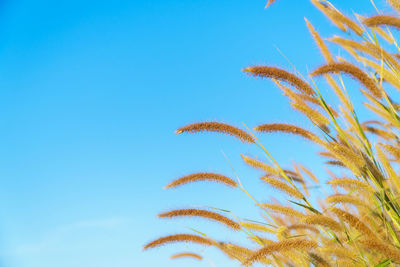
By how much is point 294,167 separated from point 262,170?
0.68 metres

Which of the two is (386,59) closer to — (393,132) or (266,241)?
(393,132)

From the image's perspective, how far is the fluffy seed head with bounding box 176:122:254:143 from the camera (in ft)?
6.81

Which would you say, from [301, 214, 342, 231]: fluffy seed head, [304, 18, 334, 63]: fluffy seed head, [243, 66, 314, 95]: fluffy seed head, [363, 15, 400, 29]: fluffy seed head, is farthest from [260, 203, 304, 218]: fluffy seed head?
[363, 15, 400, 29]: fluffy seed head

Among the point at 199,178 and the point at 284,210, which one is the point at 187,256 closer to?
the point at 199,178

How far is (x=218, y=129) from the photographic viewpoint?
2146 millimetres

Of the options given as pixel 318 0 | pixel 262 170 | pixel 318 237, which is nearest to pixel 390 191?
pixel 318 237

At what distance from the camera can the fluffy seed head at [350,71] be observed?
184cm

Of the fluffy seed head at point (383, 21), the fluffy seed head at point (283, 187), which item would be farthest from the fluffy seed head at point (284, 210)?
the fluffy seed head at point (383, 21)

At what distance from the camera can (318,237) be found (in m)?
2.06

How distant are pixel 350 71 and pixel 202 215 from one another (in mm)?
1142

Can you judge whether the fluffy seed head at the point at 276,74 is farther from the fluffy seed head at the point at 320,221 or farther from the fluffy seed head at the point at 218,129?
the fluffy seed head at the point at 320,221

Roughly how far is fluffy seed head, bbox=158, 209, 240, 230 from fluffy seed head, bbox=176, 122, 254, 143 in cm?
48

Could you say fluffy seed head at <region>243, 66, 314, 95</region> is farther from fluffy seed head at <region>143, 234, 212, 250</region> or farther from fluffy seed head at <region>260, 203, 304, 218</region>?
fluffy seed head at <region>143, 234, 212, 250</region>

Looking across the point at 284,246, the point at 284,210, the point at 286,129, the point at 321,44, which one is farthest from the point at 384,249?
the point at 321,44
